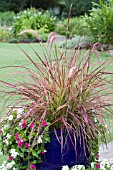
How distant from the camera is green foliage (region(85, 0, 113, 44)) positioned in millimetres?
10977

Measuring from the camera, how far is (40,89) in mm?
2732

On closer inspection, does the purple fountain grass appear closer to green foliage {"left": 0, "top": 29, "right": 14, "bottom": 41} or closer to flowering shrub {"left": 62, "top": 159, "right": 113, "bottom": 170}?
flowering shrub {"left": 62, "top": 159, "right": 113, "bottom": 170}

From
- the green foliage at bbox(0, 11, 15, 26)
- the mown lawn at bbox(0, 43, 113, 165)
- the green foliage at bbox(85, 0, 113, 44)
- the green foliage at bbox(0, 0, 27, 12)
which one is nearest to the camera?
the mown lawn at bbox(0, 43, 113, 165)

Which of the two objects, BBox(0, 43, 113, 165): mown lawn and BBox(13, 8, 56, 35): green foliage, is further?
BBox(13, 8, 56, 35): green foliage

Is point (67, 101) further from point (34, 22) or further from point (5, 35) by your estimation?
point (34, 22)

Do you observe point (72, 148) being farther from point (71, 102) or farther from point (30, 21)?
point (30, 21)

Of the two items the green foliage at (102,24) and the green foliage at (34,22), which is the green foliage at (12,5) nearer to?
the green foliage at (34,22)

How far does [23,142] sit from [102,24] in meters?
8.93

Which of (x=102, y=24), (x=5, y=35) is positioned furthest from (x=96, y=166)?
(x=5, y=35)

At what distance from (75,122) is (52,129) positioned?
169 millimetres

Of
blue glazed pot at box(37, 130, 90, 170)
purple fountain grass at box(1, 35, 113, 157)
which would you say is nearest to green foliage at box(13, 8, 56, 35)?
purple fountain grass at box(1, 35, 113, 157)

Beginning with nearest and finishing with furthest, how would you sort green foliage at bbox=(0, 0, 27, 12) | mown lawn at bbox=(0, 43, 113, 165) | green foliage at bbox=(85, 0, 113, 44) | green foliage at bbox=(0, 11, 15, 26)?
1. mown lawn at bbox=(0, 43, 113, 165)
2. green foliage at bbox=(85, 0, 113, 44)
3. green foliage at bbox=(0, 11, 15, 26)
4. green foliage at bbox=(0, 0, 27, 12)

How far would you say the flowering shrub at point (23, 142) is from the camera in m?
2.58

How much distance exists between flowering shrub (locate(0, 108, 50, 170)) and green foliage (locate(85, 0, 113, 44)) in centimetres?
858
